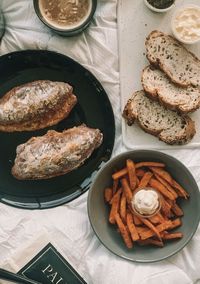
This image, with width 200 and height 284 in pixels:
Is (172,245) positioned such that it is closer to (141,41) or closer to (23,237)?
(23,237)

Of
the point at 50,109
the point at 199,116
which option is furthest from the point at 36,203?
the point at 199,116

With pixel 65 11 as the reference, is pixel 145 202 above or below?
below

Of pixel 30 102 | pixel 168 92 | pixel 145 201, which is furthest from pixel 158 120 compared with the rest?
pixel 30 102

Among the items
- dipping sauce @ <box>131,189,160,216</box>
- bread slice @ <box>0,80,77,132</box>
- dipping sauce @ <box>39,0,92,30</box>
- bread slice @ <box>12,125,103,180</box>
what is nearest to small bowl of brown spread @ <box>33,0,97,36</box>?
dipping sauce @ <box>39,0,92,30</box>

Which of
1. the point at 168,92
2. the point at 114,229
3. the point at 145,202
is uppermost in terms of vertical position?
the point at 168,92

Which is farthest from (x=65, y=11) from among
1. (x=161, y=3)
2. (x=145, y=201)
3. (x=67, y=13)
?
(x=145, y=201)

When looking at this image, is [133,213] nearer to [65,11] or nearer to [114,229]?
[114,229]
